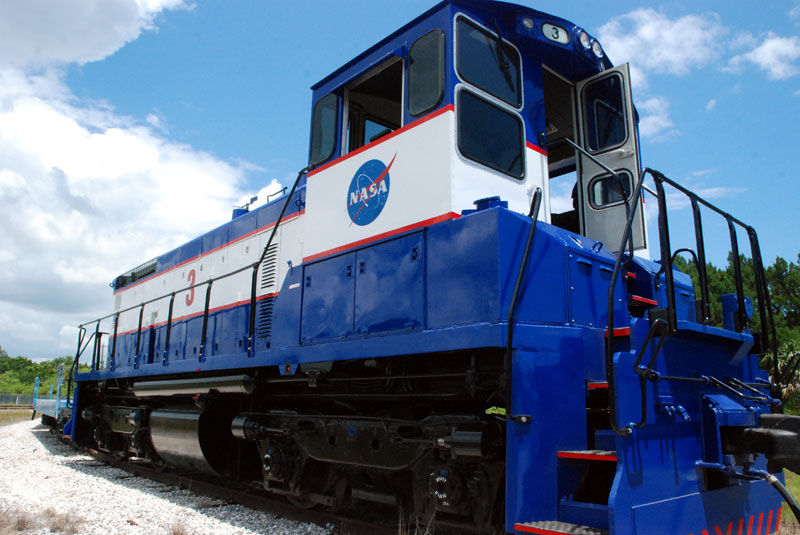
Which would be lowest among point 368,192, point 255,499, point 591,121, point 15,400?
point 255,499

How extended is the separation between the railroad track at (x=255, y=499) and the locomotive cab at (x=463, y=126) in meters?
2.27

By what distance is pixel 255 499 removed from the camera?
622cm

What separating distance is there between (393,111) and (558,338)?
2752 mm

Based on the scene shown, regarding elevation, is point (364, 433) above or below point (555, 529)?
above

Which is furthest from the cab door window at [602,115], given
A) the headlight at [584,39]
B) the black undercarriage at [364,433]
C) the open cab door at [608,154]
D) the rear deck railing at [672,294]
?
the black undercarriage at [364,433]

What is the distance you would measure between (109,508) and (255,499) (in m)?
1.48

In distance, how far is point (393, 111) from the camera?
211 inches

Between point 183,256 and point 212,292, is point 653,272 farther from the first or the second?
point 183,256

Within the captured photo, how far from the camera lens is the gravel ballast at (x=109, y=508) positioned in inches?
200

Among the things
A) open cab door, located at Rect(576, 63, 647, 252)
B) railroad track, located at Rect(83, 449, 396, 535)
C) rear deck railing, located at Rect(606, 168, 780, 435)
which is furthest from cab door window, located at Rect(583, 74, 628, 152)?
railroad track, located at Rect(83, 449, 396, 535)

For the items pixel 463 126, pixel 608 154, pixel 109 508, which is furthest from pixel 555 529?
pixel 109 508

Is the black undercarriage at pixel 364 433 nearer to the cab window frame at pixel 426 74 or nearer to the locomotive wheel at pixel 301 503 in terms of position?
the locomotive wheel at pixel 301 503

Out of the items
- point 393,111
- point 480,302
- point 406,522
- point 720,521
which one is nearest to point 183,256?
point 393,111

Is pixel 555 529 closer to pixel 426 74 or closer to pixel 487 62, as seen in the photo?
pixel 426 74
